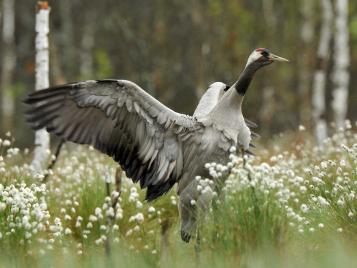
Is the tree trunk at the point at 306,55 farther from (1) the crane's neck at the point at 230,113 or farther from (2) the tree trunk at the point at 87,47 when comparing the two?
(1) the crane's neck at the point at 230,113

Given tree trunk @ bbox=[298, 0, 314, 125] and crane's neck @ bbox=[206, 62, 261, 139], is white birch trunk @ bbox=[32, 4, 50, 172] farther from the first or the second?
tree trunk @ bbox=[298, 0, 314, 125]

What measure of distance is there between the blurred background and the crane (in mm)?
16291

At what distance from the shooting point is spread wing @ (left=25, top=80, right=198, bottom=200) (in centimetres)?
844

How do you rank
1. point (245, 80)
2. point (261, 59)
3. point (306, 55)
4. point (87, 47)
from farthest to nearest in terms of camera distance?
1. point (87, 47)
2. point (306, 55)
3. point (261, 59)
4. point (245, 80)

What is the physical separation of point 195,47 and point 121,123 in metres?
17.4

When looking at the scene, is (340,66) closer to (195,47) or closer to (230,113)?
(195,47)

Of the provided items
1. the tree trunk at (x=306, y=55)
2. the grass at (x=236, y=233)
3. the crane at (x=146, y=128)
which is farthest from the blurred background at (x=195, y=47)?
the grass at (x=236, y=233)

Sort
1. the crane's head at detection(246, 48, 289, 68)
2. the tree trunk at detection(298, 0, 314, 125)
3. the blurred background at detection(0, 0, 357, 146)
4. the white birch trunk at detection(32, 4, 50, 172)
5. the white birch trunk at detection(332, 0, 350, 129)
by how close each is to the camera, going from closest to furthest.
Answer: the crane's head at detection(246, 48, 289, 68) → the white birch trunk at detection(32, 4, 50, 172) → the white birch trunk at detection(332, 0, 350, 129) → the tree trunk at detection(298, 0, 314, 125) → the blurred background at detection(0, 0, 357, 146)

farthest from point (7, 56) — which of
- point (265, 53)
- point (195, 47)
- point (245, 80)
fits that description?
point (245, 80)

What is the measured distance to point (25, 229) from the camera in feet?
22.1

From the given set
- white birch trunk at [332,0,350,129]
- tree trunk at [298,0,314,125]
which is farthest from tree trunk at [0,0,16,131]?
white birch trunk at [332,0,350,129]

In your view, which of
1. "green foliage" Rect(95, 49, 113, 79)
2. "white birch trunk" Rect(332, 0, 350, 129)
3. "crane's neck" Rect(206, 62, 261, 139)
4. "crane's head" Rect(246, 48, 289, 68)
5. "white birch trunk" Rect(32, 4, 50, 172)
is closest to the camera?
"crane's neck" Rect(206, 62, 261, 139)

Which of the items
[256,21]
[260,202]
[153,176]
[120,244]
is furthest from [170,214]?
[256,21]

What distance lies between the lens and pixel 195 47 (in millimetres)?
25797
